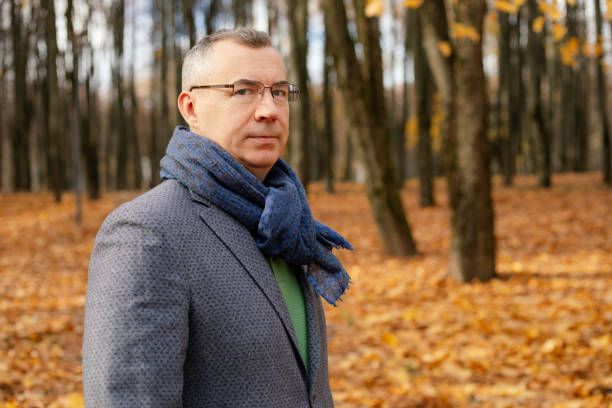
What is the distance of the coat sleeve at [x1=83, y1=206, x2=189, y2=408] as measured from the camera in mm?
1319

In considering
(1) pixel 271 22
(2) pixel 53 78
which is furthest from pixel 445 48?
(1) pixel 271 22

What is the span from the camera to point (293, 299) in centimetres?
175

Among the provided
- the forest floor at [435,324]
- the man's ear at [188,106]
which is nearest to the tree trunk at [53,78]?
the forest floor at [435,324]

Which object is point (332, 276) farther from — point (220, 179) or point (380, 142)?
point (380, 142)

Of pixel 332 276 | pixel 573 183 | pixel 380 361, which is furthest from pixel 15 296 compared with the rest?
pixel 573 183

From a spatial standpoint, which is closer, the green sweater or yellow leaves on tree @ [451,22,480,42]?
the green sweater

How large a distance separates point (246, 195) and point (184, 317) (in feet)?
1.33

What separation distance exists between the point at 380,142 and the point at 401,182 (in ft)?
39.0

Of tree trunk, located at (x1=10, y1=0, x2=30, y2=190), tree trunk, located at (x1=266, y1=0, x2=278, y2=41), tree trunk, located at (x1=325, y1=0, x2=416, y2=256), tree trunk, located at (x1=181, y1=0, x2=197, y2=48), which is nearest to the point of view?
tree trunk, located at (x1=325, y1=0, x2=416, y2=256)

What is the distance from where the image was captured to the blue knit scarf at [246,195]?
5.26 ft

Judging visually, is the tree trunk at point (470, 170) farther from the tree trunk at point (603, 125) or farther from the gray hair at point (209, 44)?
the tree trunk at point (603, 125)

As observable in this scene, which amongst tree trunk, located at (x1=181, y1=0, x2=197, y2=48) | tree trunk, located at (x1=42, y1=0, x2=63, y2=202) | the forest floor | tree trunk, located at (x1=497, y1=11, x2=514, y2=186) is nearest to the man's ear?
the forest floor

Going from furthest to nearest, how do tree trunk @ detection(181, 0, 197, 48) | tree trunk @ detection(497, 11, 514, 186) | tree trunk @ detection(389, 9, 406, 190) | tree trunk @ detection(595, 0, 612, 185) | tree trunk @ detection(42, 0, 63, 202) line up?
tree trunk @ detection(389, 9, 406, 190), tree trunk @ detection(497, 11, 514, 186), tree trunk @ detection(181, 0, 197, 48), tree trunk @ detection(595, 0, 612, 185), tree trunk @ detection(42, 0, 63, 202)

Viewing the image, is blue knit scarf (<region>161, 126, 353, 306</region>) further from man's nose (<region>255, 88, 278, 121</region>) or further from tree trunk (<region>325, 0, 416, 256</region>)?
tree trunk (<region>325, 0, 416, 256</region>)
